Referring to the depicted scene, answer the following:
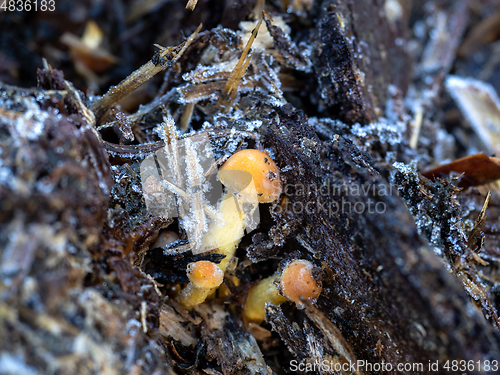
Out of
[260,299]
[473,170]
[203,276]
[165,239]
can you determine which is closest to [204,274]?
[203,276]

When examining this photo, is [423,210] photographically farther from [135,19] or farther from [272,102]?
[135,19]

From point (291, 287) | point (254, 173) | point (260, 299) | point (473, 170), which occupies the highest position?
point (254, 173)

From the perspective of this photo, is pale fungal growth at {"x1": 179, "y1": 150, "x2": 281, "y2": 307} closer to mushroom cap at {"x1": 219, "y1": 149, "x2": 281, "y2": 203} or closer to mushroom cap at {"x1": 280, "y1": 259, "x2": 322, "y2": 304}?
mushroom cap at {"x1": 219, "y1": 149, "x2": 281, "y2": 203}

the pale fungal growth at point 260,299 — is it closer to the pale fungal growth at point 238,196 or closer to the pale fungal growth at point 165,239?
the pale fungal growth at point 238,196

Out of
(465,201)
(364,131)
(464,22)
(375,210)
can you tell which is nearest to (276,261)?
(375,210)

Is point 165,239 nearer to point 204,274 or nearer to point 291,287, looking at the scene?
point 204,274

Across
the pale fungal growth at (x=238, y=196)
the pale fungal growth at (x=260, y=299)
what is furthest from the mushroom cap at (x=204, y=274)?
the pale fungal growth at (x=260, y=299)
